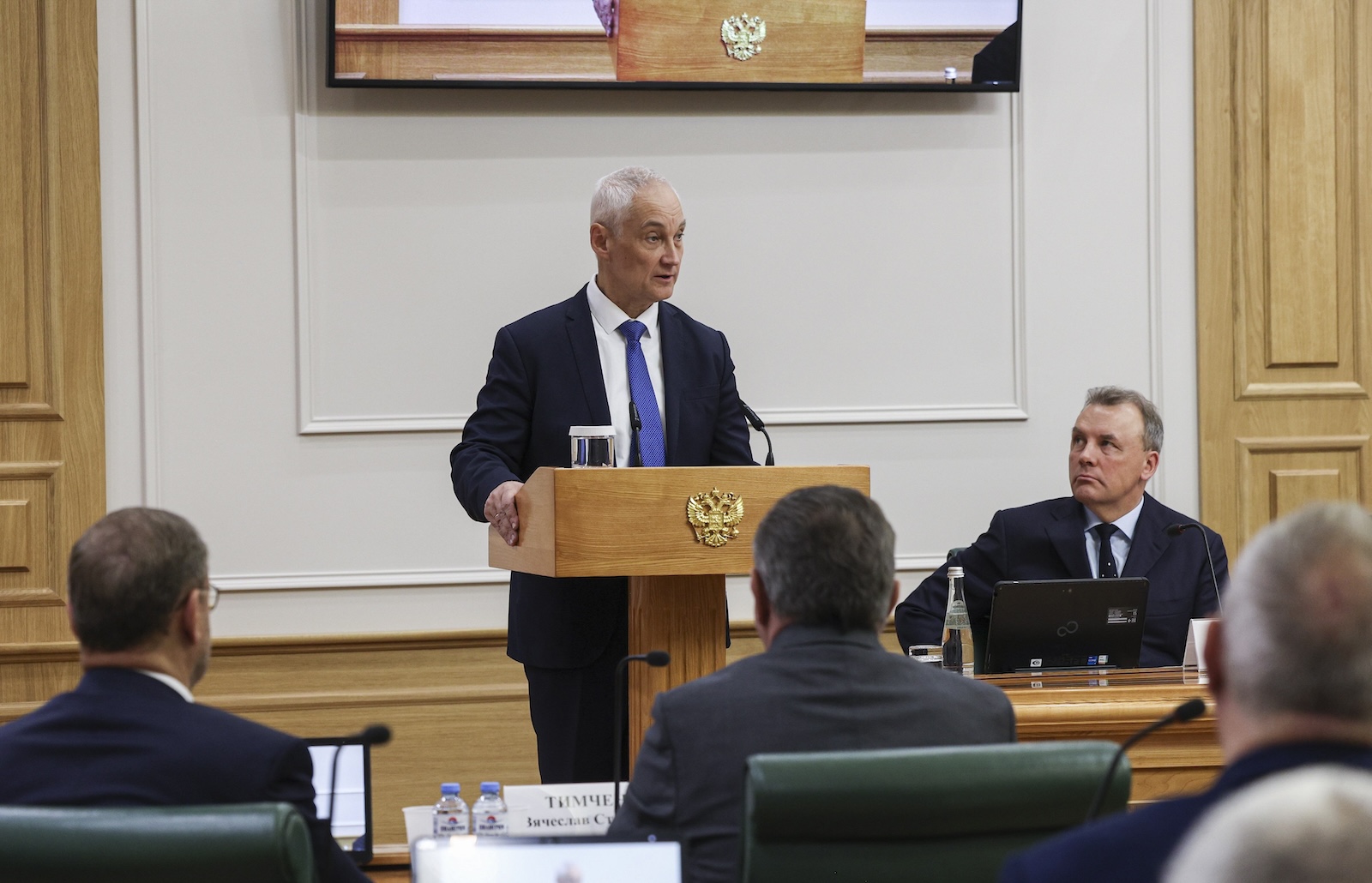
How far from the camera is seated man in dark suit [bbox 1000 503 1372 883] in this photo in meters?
1.00

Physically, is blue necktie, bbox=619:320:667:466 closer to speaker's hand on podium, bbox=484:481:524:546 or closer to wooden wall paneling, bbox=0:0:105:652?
speaker's hand on podium, bbox=484:481:524:546

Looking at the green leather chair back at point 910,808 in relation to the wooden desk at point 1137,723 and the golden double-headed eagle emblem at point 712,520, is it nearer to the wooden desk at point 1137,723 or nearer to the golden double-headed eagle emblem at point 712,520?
the golden double-headed eagle emblem at point 712,520

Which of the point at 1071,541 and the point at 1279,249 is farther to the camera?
the point at 1279,249

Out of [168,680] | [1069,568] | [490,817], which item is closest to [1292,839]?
[168,680]

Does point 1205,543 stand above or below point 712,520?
below

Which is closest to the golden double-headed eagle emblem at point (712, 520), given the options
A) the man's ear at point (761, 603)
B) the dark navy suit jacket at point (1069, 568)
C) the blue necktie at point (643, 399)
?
the man's ear at point (761, 603)

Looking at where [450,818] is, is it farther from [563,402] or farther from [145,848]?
[563,402]

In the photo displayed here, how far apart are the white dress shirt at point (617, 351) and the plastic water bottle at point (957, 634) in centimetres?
76

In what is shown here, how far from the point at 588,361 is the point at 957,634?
0.99 metres

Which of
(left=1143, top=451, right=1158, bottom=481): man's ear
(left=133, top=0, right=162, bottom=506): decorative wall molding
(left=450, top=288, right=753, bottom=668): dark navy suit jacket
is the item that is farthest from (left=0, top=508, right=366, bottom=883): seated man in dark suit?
(left=133, top=0, right=162, bottom=506): decorative wall molding

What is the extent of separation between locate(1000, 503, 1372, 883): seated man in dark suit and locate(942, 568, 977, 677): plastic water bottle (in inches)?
75.7

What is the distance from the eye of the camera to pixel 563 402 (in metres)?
3.06

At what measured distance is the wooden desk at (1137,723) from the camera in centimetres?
259

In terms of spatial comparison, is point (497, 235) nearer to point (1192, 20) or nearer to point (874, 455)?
point (874, 455)
